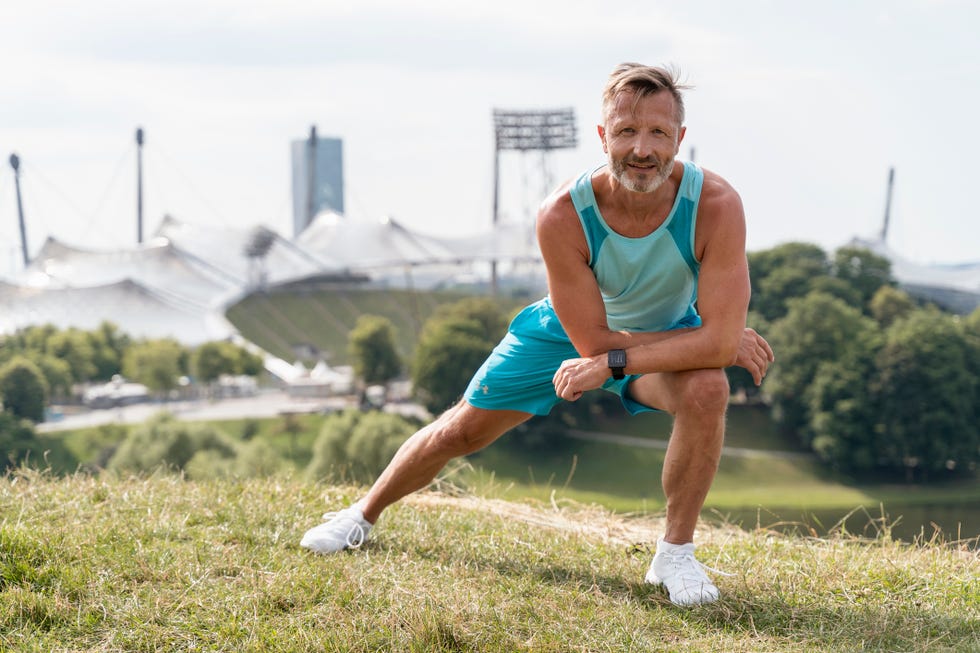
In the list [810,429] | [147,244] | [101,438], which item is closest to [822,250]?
[810,429]

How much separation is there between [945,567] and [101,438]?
30968 mm

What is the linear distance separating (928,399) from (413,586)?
32.3 metres

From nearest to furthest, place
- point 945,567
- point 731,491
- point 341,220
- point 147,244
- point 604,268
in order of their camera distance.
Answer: point 604,268 < point 945,567 < point 731,491 < point 147,244 < point 341,220

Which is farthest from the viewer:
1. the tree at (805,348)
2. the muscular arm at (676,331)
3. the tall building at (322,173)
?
the tall building at (322,173)

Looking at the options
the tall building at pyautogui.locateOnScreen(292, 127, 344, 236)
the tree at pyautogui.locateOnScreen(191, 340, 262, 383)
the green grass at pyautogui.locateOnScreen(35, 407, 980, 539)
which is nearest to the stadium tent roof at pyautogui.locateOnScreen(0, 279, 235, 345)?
the tree at pyautogui.locateOnScreen(191, 340, 262, 383)

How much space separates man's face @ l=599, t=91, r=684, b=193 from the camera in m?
2.94

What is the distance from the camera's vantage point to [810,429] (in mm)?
32531

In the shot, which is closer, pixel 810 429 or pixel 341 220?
pixel 810 429

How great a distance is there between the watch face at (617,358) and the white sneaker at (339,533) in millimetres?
1045

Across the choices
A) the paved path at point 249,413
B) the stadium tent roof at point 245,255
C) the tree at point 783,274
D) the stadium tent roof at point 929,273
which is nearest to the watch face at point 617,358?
the paved path at point 249,413

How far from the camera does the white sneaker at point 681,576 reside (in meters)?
3.02

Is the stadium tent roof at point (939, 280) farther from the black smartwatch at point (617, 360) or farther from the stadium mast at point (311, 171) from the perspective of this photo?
the black smartwatch at point (617, 360)

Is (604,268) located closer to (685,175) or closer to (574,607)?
(685,175)

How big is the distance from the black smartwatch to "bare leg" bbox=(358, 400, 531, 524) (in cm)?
42
